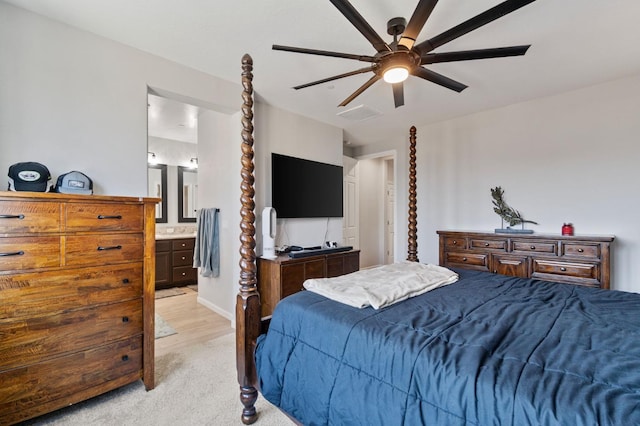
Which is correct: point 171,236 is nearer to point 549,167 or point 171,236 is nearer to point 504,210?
point 504,210

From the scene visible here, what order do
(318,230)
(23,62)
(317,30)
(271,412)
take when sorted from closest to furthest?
(271,412) < (23,62) < (317,30) < (318,230)

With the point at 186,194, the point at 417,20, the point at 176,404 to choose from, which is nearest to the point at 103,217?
the point at 176,404

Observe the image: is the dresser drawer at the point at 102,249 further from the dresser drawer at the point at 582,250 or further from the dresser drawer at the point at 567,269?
the dresser drawer at the point at 582,250

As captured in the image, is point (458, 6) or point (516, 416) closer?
point (516, 416)

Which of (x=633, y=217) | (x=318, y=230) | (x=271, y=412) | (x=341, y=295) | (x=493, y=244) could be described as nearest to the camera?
(x=341, y=295)

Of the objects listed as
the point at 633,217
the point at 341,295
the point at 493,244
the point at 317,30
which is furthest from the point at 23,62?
the point at 633,217

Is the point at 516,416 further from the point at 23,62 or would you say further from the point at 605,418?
the point at 23,62

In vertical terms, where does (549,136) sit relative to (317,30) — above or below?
below

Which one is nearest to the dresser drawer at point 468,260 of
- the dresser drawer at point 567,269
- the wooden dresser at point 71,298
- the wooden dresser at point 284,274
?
the dresser drawer at point 567,269

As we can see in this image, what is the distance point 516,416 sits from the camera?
0.84 m

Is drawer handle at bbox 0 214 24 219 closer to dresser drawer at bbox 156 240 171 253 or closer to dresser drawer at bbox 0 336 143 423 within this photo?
dresser drawer at bbox 0 336 143 423

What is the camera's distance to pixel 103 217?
6.41ft

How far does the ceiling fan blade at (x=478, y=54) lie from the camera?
180cm

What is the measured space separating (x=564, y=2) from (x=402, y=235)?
3532 mm
